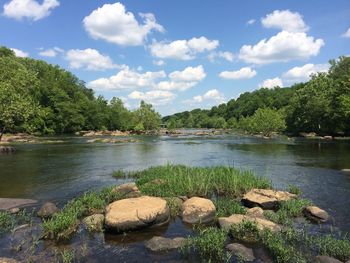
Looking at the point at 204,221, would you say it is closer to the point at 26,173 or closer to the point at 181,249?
the point at 181,249

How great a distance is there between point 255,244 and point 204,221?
3.27m

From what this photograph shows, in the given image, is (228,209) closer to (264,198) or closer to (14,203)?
(264,198)

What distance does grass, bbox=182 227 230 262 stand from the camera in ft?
39.6

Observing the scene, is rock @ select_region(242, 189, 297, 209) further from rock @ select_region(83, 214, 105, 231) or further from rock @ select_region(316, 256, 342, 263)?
rock @ select_region(83, 214, 105, 231)

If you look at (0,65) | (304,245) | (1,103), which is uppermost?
(0,65)

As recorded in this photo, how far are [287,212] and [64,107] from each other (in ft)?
361

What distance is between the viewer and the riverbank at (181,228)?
12.3 metres

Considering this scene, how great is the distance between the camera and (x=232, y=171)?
2302 cm

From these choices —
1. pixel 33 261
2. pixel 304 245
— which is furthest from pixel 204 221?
pixel 33 261

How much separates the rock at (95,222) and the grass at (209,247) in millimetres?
3983

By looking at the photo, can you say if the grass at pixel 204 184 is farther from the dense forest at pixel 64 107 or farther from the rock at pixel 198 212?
the dense forest at pixel 64 107

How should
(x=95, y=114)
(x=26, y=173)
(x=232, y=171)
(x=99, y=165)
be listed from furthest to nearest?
(x=95, y=114) → (x=99, y=165) → (x=26, y=173) → (x=232, y=171)

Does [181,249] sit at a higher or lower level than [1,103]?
lower

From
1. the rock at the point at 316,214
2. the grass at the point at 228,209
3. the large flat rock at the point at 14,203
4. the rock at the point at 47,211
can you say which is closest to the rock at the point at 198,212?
the grass at the point at 228,209
